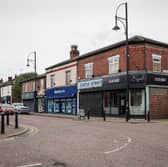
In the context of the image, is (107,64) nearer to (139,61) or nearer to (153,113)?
(139,61)

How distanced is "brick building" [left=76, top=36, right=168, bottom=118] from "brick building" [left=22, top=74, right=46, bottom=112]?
1538cm

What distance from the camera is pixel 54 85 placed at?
4034 centimetres

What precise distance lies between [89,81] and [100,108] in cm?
374

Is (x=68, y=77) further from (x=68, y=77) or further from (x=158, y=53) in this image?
(x=158, y=53)

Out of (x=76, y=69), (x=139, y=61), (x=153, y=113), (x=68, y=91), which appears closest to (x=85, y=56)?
(x=76, y=69)

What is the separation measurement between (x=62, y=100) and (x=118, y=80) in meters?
13.2

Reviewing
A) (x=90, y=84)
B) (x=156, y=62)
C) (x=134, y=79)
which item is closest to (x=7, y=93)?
(x=90, y=84)

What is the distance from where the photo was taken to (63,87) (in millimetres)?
37219

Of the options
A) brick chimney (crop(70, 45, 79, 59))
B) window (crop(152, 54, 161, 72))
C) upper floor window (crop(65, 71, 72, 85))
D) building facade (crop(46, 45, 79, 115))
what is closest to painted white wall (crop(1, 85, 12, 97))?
building facade (crop(46, 45, 79, 115))

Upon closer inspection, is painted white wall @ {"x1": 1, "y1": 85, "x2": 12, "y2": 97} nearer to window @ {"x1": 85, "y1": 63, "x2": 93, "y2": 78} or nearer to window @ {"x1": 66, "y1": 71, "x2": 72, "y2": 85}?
window @ {"x1": 66, "y1": 71, "x2": 72, "y2": 85}

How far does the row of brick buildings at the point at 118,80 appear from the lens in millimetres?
25875

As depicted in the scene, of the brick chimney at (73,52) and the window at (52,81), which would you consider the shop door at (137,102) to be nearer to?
the brick chimney at (73,52)

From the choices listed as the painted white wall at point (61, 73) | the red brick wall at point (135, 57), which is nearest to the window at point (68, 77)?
the painted white wall at point (61, 73)

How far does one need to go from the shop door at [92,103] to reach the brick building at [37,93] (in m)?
12.4
